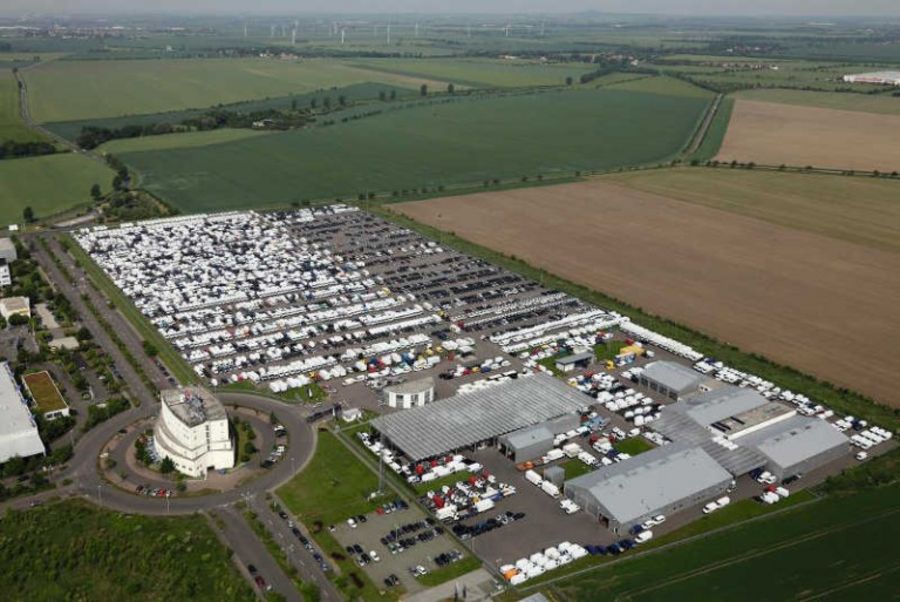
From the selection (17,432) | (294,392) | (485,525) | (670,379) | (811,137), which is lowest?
(294,392)

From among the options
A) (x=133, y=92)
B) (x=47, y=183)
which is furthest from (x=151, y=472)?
(x=133, y=92)

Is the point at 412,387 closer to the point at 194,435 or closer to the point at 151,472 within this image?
the point at 194,435

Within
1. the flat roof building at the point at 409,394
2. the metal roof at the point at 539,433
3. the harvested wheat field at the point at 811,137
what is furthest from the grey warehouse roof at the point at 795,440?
the harvested wheat field at the point at 811,137

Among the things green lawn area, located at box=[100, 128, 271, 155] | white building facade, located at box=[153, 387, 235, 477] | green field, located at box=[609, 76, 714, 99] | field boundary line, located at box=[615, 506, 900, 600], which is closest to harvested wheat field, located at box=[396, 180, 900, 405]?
field boundary line, located at box=[615, 506, 900, 600]

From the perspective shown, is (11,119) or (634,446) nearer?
(634,446)

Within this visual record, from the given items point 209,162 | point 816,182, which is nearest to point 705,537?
point 816,182

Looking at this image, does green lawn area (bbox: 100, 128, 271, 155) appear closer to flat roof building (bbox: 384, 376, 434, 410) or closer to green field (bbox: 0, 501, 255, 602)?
flat roof building (bbox: 384, 376, 434, 410)
